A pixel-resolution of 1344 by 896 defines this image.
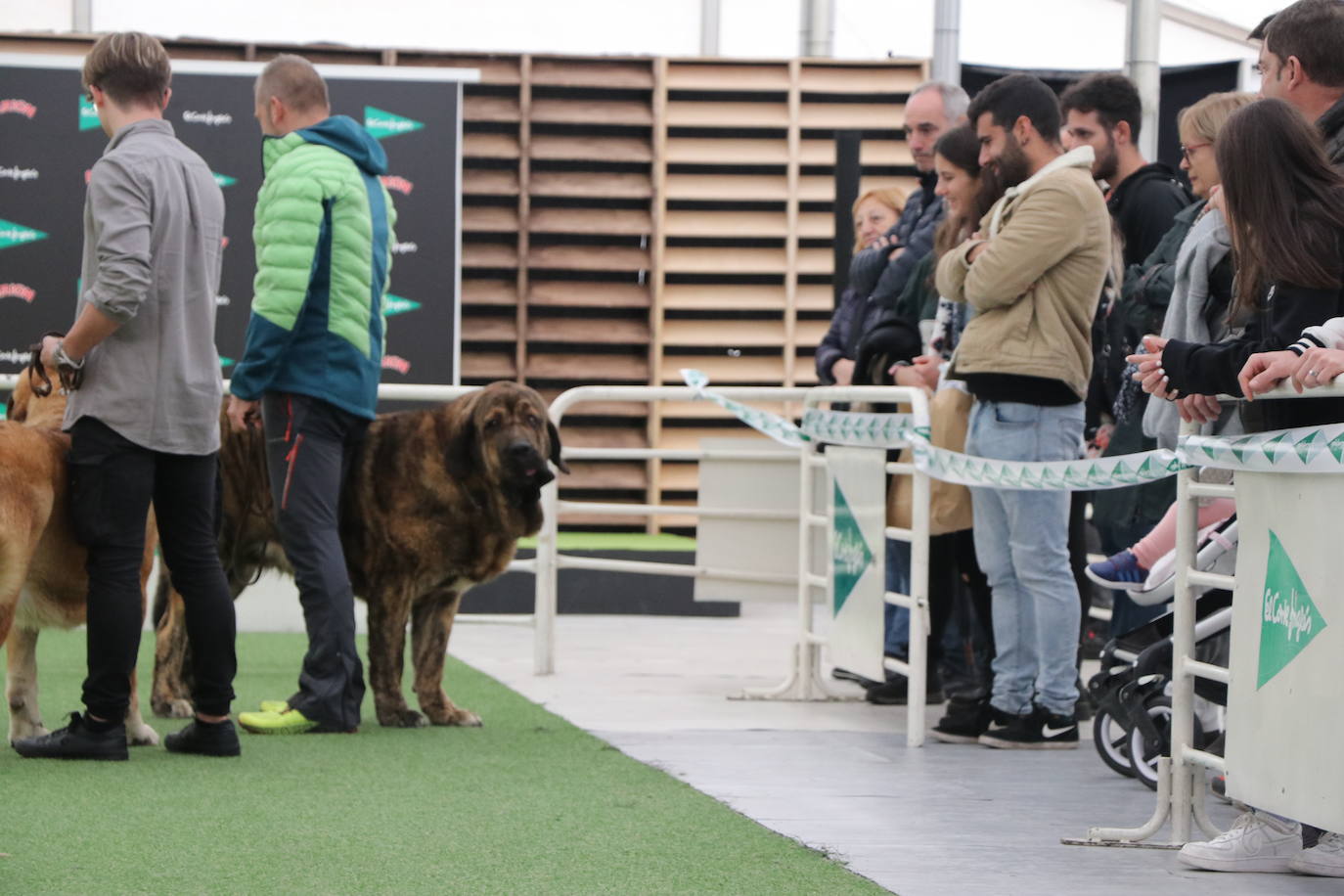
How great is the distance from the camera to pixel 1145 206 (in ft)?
17.6

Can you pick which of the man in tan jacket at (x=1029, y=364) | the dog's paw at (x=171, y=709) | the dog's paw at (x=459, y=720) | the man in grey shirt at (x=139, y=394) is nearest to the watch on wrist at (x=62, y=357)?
the man in grey shirt at (x=139, y=394)

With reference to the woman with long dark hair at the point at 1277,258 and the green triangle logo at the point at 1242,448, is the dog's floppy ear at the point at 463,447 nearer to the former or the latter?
the woman with long dark hair at the point at 1277,258

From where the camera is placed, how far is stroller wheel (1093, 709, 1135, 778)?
14.4 ft

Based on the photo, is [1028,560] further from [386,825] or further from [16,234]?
[16,234]

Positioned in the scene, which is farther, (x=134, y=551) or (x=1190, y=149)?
(x=1190, y=149)

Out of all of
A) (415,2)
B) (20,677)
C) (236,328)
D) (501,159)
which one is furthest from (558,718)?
(415,2)

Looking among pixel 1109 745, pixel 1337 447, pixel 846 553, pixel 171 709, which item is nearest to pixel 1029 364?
pixel 1109 745

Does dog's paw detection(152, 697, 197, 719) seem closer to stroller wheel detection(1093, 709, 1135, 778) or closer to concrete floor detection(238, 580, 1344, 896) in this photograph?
concrete floor detection(238, 580, 1344, 896)

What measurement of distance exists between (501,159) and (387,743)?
6.58m

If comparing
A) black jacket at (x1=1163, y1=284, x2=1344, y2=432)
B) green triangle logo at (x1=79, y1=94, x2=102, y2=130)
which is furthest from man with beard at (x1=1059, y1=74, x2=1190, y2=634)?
green triangle logo at (x1=79, y1=94, x2=102, y2=130)

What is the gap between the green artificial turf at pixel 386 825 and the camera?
308 cm

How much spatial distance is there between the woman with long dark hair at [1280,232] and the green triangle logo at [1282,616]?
27cm

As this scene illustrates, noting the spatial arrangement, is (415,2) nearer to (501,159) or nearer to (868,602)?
(501,159)

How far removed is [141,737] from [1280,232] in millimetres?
3032
